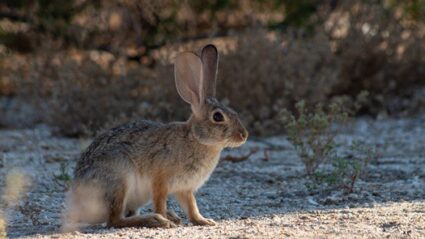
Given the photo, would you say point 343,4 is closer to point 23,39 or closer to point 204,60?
point 23,39

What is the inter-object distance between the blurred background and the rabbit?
8.91ft

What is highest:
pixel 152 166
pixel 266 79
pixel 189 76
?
pixel 266 79

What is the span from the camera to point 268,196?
6438 millimetres

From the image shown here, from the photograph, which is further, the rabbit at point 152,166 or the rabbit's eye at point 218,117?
the rabbit's eye at point 218,117

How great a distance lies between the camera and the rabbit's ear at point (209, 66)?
18.6 ft

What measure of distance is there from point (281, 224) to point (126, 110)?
13.5 feet

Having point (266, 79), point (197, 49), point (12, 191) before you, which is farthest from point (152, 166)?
point (197, 49)

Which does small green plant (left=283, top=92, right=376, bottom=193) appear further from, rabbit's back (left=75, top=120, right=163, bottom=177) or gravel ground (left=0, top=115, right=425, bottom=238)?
rabbit's back (left=75, top=120, right=163, bottom=177)

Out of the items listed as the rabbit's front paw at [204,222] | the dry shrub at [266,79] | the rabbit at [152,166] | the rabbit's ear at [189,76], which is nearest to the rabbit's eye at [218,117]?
the rabbit at [152,166]

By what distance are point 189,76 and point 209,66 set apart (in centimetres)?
15

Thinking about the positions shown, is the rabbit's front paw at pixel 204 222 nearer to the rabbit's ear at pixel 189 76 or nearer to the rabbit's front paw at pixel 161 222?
the rabbit's front paw at pixel 161 222

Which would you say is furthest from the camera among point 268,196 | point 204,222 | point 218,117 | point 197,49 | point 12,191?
point 197,49

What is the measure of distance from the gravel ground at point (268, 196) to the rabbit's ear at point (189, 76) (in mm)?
767

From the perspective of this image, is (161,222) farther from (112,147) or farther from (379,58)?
(379,58)
